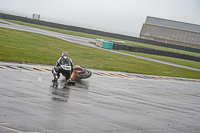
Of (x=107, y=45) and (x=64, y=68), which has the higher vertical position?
(x=64, y=68)

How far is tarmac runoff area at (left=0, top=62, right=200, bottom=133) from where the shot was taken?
733cm

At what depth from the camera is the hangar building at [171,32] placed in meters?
85.0

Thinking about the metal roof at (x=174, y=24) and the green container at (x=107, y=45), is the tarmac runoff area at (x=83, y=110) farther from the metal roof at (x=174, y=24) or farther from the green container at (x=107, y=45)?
the metal roof at (x=174, y=24)

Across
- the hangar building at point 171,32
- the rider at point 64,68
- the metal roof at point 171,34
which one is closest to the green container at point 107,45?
the rider at point 64,68

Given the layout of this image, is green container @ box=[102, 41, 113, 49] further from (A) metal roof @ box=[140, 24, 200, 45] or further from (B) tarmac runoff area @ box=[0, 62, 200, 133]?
(A) metal roof @ box=[140, 24, 200, 45]

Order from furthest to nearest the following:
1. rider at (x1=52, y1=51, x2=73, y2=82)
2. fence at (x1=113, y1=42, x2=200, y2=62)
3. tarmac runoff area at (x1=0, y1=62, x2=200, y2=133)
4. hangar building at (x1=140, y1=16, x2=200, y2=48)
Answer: hangar building at (x1=140, y1=16, x2=200, y2=48)
fence at (x1=113, y1=42, x2=200, y2=62)
rider at (x1=52, y1=51, x2=73, y2=82)
tarmac runoff area at (x1=0, y1=62, x2=200, y2=133)

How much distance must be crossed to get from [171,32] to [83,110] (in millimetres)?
81768

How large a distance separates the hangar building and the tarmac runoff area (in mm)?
73669

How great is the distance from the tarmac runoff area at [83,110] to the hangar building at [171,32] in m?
73.7

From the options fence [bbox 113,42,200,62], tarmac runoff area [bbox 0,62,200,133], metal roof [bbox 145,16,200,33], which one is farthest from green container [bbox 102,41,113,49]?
metal roof [bbox 145,16,200,33]

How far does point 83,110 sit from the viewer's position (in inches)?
361

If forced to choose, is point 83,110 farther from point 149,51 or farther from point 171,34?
point 171,34

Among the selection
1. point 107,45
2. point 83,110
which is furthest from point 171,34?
point 83,110

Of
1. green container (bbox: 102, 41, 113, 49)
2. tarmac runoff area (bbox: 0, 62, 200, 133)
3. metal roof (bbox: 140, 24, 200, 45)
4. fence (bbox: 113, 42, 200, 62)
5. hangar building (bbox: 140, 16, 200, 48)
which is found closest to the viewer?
tarmac runoff area (bbox: 0, 62, 200, 133)
